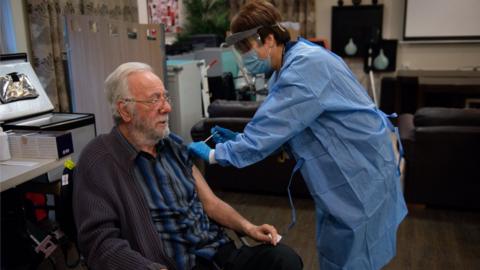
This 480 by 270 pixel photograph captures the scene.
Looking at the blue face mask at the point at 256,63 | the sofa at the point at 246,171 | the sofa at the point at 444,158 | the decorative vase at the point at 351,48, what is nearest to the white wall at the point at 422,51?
the decorative vase at the point at 351,48

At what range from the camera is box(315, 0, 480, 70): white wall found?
19.0 ft

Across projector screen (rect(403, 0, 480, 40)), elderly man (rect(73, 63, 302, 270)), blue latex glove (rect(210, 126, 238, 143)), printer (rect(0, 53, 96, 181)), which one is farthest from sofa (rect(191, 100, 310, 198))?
projector screen (rect(403, 0, 480, 40))

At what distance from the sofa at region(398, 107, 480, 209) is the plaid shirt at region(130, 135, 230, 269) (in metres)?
1.80

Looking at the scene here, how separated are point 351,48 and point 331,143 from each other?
4935mm

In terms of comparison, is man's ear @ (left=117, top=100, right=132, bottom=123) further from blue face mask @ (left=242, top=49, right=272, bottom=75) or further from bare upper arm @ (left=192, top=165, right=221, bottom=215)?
blue face mask @ (left=242, top=49, right=272, bottom=75)

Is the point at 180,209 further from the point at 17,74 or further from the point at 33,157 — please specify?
the point at 17,74

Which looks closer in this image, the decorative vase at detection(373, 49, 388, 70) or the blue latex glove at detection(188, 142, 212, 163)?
the blue latex glove at detection(188, 142, 212, 163)

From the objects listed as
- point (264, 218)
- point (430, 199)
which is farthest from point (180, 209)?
point (430, 199)

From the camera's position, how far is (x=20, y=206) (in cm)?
193

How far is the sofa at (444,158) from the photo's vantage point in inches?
110

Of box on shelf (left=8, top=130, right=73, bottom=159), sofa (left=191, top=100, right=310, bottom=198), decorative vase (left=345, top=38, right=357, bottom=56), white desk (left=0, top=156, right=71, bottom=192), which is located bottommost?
sofa (left=191, top=100, right=310, bottom=198)

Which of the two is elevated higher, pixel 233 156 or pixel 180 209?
pixel 233 156

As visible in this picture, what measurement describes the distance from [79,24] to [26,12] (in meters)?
0.54

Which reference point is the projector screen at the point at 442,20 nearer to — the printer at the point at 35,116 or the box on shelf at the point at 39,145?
the printer at the point at 35,116
